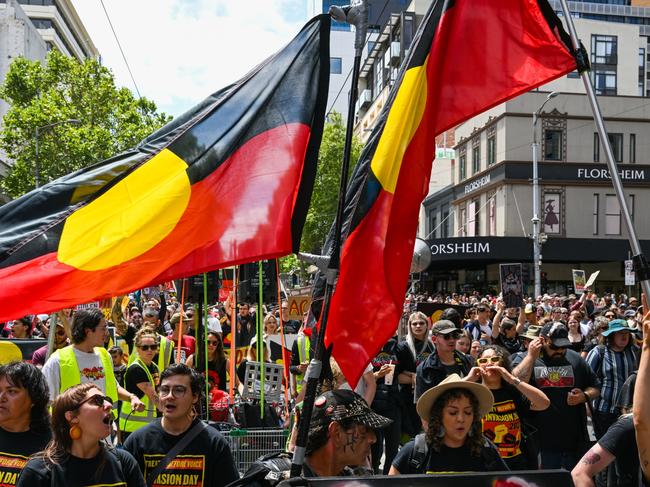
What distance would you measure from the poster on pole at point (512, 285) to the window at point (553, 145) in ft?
94.6

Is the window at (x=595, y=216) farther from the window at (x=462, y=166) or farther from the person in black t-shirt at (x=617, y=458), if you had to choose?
the person in black t-shirt at (x=617, y=458)

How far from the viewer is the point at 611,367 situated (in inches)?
330

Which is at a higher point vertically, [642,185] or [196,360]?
[642,185]

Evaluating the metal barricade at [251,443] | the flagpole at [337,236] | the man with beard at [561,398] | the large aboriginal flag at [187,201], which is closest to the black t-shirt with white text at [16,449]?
the large aboriginal flag at [187,201]

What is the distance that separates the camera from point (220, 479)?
14.1ft

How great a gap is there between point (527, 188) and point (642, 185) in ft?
22.2

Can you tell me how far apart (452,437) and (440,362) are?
2999 mm

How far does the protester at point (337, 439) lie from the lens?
3.32 m

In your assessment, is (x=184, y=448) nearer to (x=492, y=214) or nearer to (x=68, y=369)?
(x=68, y=369)

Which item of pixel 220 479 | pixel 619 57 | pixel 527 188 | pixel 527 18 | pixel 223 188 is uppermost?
pixel 619 57

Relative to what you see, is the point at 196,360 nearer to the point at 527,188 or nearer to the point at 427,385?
the point at 427,385

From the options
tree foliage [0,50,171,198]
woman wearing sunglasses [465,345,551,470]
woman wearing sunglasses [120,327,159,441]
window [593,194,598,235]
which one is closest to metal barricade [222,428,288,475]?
woman wearing sunglasses [120,327,159,441]

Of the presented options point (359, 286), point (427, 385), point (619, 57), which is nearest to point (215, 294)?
point (427, 385)

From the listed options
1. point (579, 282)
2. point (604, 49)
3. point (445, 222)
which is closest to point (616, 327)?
point (579, 282)
